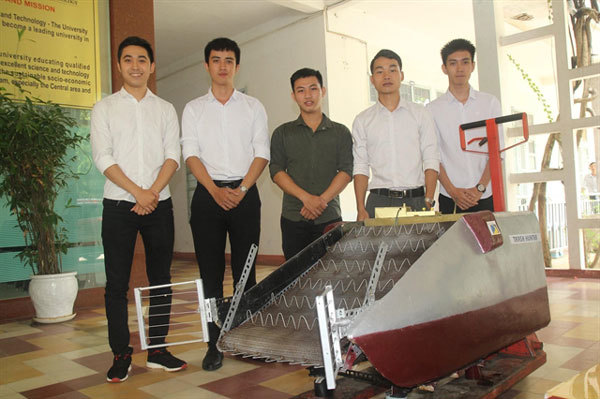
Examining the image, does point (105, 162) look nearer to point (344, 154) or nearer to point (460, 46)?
point (344, 154)

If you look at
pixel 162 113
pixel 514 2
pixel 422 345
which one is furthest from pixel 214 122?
pixel 514 2

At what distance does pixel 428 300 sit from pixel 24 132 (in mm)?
3454

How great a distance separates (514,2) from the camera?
6.61 meters

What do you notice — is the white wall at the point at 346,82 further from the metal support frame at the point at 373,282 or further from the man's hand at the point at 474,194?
the metal support frame at the point at 373,282

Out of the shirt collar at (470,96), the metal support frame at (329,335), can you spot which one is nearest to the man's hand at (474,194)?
A: the shirt collar at (470,96)

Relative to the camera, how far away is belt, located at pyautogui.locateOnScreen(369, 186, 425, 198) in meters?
2.52

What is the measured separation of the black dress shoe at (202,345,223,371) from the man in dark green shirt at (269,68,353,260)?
24.1 inches

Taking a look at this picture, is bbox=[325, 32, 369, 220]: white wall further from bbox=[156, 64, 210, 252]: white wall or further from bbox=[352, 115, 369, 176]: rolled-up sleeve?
bbox=[352, 115, 369, 176]: rolled-up sleeve

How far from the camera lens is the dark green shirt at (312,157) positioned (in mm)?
2635

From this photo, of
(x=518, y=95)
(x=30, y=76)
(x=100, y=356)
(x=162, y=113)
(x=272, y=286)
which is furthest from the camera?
(x=518, y=95)

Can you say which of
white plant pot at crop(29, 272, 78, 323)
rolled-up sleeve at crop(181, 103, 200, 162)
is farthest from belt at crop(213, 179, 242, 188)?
white plant pot at crop(29, 272, 78, 323)

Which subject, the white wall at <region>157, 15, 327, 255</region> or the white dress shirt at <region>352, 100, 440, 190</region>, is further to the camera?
the white wall at <region>157, 15, 327, 255</region>

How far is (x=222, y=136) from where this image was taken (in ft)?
8.34

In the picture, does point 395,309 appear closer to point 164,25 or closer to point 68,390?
point 68,390
